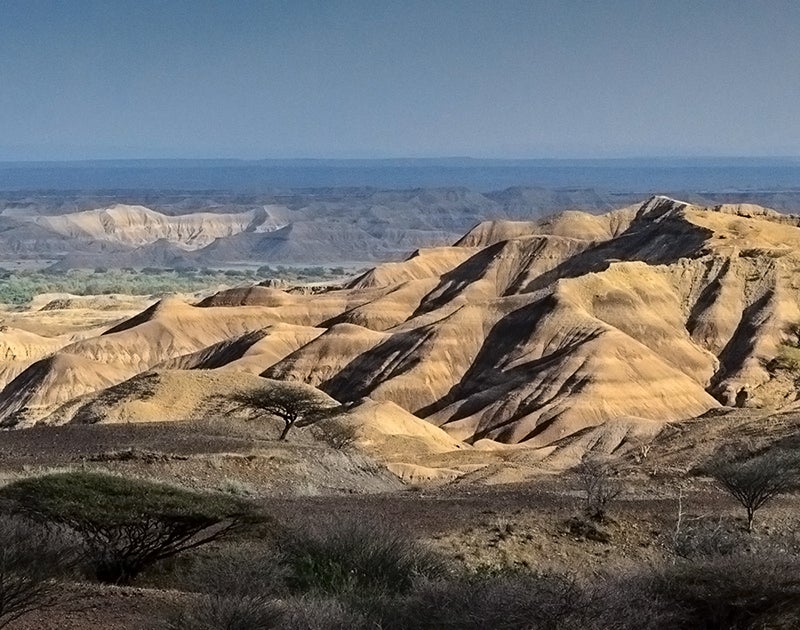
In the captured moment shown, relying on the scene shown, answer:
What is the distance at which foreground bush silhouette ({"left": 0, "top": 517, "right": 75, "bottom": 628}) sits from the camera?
41.8 feet

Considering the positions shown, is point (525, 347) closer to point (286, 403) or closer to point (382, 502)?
point (286, 403)

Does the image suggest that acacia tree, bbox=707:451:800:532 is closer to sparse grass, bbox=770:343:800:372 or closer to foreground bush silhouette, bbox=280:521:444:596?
foreground bush silhouette, bbox=280:521:444:596

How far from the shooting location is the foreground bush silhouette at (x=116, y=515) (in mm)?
16766

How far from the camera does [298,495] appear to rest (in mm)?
29719

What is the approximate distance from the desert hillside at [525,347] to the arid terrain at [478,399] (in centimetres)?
20

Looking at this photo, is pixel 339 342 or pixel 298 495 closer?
pixel 298 495

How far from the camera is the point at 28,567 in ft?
45.9

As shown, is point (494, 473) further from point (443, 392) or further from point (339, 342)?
point (339, 342)

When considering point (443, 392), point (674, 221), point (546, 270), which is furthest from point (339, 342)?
point (674, 221)

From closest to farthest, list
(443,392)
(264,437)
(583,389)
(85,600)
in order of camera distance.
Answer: (85,600), (264,437), (583,389), (443,392)

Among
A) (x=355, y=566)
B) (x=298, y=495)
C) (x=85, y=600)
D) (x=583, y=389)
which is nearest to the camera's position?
(x=85, y=600)

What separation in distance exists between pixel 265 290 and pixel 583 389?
4789 centimetres

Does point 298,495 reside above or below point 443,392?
above

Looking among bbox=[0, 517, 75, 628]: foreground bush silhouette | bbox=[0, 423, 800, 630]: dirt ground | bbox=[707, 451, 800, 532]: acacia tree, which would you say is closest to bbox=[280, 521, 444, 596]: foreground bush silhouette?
bbox=[0, 423, 800, 630]: dirt ground
